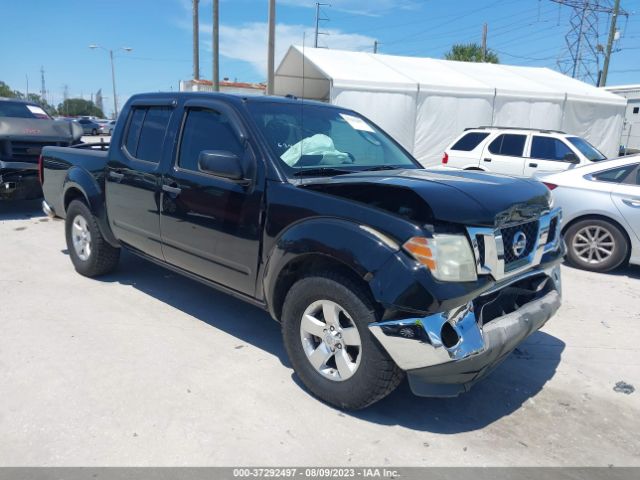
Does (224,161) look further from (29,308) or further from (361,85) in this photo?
(361,85)

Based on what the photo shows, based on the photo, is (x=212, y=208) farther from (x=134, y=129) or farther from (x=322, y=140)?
(x=134, y=129)

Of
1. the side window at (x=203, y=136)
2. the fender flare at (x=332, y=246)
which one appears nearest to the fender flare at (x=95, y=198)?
the side window at (x=203, y=136)

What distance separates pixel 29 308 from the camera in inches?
182

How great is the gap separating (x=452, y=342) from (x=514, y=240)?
0.77m

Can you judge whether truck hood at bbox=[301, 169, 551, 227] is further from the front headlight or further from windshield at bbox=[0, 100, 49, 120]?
windshield at bbox=[0, 100, 49, 120]

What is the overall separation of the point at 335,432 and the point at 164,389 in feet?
3.84

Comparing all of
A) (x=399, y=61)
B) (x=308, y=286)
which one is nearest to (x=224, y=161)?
(x=308, y=286)

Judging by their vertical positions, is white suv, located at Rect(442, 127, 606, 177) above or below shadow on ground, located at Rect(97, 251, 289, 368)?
above

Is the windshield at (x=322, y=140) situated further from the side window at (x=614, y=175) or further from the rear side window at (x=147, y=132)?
the side window at (x=614, y=175)

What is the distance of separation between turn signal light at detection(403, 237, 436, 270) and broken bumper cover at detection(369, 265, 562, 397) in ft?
0.88

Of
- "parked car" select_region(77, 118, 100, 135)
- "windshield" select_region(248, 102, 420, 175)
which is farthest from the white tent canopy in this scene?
"parked car" select_region(77, 118, 100, 135)

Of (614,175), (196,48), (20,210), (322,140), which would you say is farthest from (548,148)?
(196,48)

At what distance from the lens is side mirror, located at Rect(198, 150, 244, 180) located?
3.33 metres

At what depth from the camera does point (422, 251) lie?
2.58m
